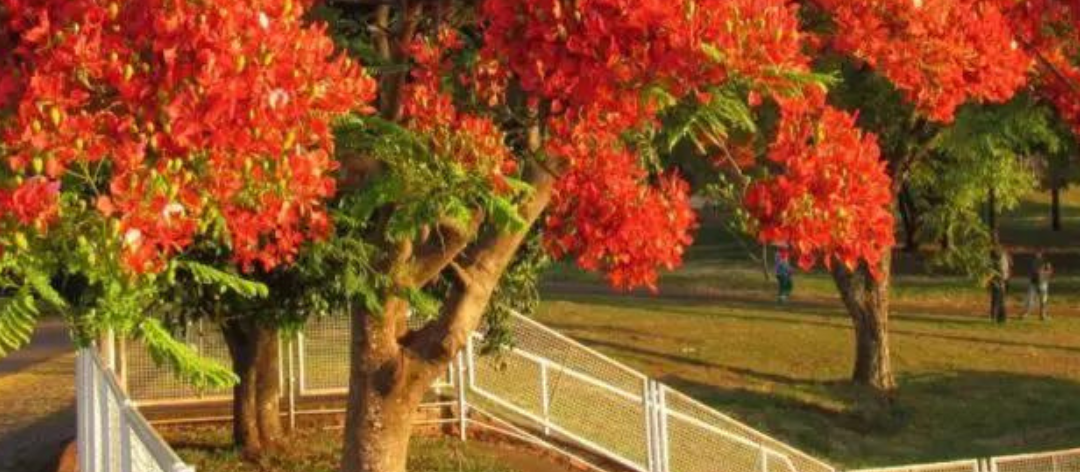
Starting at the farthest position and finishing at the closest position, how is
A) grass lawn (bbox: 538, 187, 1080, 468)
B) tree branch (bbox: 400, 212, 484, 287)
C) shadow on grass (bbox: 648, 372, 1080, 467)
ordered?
1. grass lawn (bbox: 538, 187, 1080, 468)
2. shadow on grass (bbox: 648, 372, 1080, 467)
3. tree branch (bbox: 400, 212, 484, 287)

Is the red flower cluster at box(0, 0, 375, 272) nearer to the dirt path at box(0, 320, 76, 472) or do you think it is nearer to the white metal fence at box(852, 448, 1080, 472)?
the dirt path at box(0, 320, 76, 472)

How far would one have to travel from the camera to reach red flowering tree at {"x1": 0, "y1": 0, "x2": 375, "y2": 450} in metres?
5.64

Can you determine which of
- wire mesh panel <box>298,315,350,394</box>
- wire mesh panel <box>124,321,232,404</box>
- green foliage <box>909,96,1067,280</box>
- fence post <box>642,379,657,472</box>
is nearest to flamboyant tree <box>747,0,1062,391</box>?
fence post <box>642,379,657,472</box>

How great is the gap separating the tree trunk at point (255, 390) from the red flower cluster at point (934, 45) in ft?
21.1

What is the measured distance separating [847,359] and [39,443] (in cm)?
1537

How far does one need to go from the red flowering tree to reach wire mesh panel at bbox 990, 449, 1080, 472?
11.2 meters

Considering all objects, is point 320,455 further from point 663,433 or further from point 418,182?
point 418,182

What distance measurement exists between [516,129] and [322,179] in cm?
283

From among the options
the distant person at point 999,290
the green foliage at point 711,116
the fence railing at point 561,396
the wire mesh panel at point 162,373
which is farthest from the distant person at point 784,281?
the green foliage at point 711,116

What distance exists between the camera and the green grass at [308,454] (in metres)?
14.3

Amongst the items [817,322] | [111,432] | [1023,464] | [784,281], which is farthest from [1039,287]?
[111,432]

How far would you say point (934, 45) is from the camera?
9.59 metres

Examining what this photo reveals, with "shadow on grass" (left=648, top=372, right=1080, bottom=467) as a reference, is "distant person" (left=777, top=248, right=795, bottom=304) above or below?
above

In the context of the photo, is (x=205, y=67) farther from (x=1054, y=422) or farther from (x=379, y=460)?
(x=1054, y=422)
